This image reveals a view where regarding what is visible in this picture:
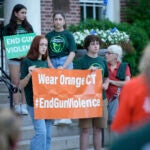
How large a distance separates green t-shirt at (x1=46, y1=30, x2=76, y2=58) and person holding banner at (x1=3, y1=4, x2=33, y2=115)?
0.44 m

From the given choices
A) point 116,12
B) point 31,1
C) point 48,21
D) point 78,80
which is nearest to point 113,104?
point 78,80

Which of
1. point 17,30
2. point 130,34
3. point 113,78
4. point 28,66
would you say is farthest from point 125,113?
point 130,34

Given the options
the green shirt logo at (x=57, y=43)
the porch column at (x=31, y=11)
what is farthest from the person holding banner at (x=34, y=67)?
the porch column at (x=31, y=11)

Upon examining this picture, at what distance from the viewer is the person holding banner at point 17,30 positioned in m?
10.1

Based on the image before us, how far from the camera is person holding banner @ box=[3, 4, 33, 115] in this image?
10133mm

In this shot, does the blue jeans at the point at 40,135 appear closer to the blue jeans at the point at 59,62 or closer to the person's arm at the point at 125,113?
the blue jeans at the point at 59,62

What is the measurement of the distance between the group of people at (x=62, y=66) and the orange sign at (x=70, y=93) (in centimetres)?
10

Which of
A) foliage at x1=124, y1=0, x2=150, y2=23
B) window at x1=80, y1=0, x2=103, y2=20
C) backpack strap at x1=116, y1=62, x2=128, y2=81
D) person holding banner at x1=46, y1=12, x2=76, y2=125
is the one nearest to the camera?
backpack strap at x1=116, y1=62, x2=128, y2=81

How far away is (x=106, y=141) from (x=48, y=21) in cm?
390

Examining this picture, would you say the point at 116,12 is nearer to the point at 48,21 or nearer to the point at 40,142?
the point at 48,21

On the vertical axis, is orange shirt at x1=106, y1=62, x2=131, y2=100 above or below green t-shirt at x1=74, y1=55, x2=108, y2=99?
below

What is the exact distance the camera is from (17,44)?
10.1m

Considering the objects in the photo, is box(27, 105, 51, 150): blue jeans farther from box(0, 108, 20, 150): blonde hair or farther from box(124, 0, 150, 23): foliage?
box(124, 0, 150, 23): foliage

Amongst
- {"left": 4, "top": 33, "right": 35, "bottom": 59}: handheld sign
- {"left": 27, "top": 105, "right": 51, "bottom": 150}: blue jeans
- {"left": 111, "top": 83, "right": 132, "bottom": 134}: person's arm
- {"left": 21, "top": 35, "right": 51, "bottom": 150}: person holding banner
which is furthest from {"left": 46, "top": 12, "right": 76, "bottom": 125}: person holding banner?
{"left": 111, "top": 83, "right": 132, "bottom": 134}: person's arm
